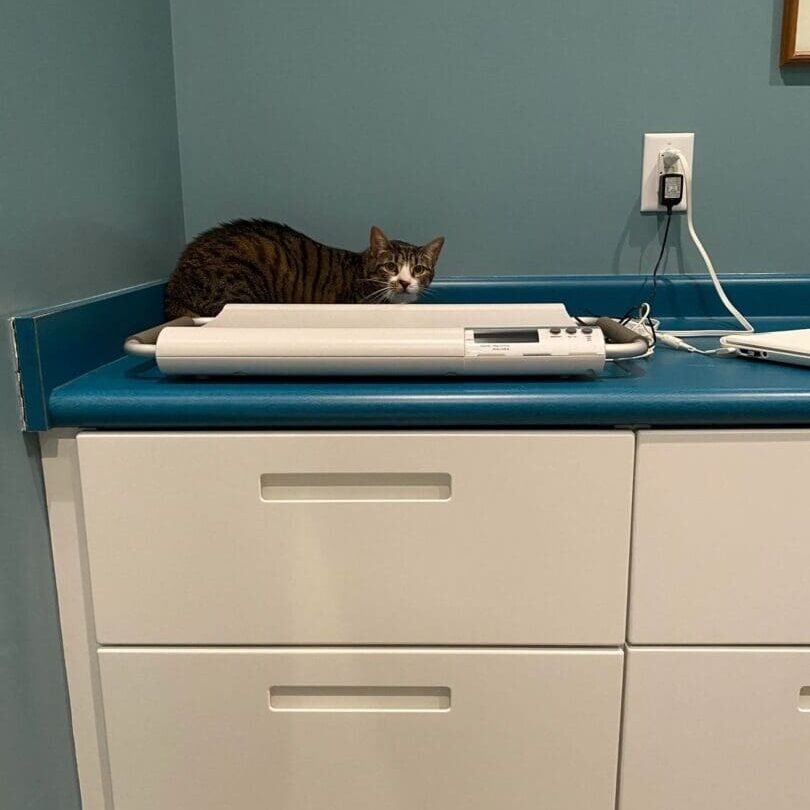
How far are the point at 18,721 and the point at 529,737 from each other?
0.49 m

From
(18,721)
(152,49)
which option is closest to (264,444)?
(18,721)

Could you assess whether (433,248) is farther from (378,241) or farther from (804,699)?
(804,699)

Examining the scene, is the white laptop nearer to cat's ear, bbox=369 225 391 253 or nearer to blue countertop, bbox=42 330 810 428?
blue countertop, bbox=42 330 810 428

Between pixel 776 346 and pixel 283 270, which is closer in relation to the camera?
pixel 776 346

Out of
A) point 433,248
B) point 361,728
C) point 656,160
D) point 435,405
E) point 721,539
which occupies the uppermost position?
point 656,160

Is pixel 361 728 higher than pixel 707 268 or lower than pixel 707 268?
lower

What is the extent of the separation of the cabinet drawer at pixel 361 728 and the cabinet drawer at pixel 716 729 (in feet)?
0.09

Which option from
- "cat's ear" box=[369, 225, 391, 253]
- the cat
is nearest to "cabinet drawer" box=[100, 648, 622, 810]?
the cat

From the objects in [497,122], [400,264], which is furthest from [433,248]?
[497,122]

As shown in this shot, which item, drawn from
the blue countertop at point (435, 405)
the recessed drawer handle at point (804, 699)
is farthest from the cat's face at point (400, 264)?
the recessed drawer handle at point (804, 699)

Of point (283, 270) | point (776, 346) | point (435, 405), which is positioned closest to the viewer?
point (435, 405)

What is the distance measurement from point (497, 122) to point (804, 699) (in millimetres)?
838

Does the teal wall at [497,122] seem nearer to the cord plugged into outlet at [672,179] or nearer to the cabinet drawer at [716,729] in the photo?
the cord plugged into outlet at [672,179]

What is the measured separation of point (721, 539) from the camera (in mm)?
699
